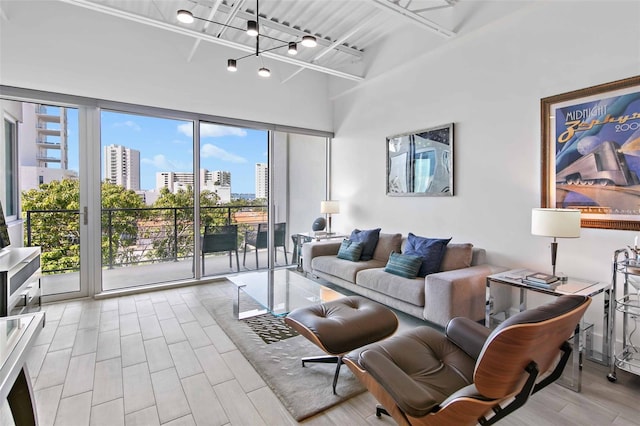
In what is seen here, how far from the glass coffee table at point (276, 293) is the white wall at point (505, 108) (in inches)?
67.3

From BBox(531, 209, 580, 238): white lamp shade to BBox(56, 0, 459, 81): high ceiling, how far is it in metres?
2.37

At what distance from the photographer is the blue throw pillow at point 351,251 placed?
168 inches

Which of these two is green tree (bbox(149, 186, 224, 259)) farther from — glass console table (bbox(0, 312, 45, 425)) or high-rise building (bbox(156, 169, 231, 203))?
glass console table (bbox(0, 312, 45, 425))

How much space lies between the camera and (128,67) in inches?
162

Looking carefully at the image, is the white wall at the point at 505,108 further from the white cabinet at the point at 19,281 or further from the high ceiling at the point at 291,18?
the white cabinet at the point at 19,281

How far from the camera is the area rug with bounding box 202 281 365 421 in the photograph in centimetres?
204

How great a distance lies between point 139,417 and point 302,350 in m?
1.24

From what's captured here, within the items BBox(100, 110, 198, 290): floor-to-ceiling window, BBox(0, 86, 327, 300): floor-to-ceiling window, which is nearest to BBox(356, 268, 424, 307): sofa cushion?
BBox(0, 86, 327, 300): floor-to-ceiling window

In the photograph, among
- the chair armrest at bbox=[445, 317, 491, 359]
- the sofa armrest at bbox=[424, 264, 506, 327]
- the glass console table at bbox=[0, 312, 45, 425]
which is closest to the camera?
the glass console table at bbox=[0, 312, 45, 425]

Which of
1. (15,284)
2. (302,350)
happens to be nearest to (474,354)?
(302,350)

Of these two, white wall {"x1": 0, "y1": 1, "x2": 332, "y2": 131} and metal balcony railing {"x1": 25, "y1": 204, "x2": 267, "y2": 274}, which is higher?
white wall {"x1": 0, "y1": 1, "x2": 332, "y2": 131}

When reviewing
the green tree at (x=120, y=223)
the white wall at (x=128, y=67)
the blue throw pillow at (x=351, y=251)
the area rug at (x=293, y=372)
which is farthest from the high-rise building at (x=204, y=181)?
the area rug at (x=293, y=372)

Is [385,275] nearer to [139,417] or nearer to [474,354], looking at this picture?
[474,354]

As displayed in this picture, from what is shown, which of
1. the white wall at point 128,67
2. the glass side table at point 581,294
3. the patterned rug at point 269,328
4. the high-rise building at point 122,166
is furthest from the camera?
the high-rise building at point 122,166
